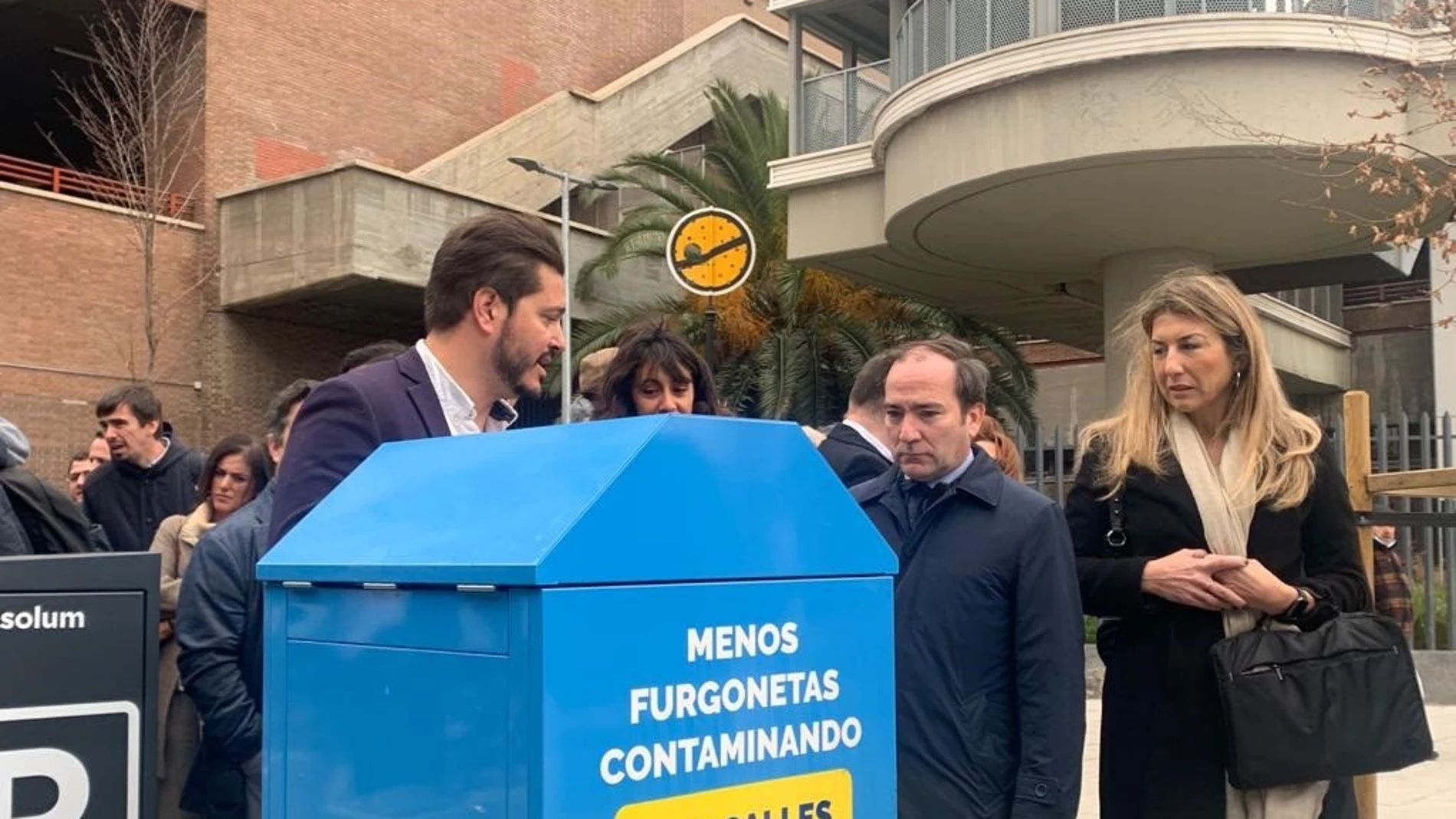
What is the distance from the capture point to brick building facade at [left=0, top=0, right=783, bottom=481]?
20.0 m

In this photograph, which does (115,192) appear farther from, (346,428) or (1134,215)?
(346,428)

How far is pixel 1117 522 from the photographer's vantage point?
3.10m

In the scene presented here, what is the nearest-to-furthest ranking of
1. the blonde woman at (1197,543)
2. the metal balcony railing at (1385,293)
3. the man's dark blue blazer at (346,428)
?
the man's dark blue blazer at (346,428) → the blonde woman at (1197,543) → the metal balcony railing at (1385,293)

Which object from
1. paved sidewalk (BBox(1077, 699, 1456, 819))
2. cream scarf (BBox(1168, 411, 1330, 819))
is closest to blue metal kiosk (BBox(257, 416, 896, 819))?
cream scarf (BBox(1168, 411, 1330, 819))

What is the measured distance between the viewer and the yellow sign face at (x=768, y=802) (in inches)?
60.0

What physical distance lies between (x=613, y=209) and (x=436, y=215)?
5129mm

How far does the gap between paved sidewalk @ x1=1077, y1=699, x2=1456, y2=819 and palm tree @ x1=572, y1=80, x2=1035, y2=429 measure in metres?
10.6

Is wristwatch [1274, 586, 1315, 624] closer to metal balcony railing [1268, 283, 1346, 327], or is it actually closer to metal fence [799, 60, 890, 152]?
metal fence [799, 60, 890, 152]

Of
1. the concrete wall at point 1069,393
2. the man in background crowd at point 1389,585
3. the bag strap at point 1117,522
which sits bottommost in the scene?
the man in background crowd at point 1389,585

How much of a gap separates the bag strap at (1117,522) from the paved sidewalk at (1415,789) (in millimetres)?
3366

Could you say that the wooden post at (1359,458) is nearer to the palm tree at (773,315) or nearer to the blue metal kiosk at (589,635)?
the blue metal kiosk at (589,635)

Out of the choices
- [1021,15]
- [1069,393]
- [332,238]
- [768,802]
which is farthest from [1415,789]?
[1069,393]

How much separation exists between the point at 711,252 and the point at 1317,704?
9.48 meters

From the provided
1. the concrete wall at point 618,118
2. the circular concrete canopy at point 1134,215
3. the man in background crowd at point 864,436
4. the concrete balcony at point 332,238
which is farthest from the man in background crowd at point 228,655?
the concrete wall at point 618,118
